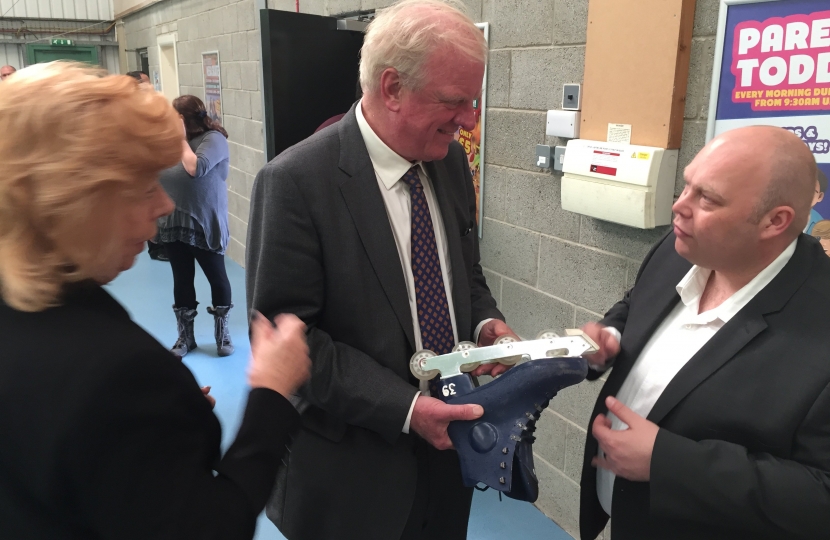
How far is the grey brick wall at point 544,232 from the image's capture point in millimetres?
1961

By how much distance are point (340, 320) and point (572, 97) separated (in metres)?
1.16

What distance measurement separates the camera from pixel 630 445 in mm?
1073

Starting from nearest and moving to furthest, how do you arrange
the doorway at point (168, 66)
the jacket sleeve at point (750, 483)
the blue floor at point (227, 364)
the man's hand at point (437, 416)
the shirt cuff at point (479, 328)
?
the jacket sleeve at point (750, 483), the man's hand at point (437, 416), the shirt cuff at point (479, 328), the blue floor at point (227, 364), the doorway at point (168, 66)

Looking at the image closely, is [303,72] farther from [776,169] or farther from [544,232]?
[776,169]

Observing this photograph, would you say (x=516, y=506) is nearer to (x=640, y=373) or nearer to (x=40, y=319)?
(x=640, y=373)

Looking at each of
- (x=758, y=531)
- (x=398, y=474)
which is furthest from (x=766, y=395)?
(x=398, y=474)

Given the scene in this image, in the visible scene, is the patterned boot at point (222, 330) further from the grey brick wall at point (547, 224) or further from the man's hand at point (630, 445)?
the man's hand at point (630, 445)

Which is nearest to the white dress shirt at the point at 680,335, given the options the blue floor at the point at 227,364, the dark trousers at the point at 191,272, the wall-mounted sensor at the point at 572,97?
the blue floor at the point at 227,364

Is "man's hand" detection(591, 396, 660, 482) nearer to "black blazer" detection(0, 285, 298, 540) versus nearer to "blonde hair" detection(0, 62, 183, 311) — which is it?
"black blazer" detection(0, 285, 298, 540)

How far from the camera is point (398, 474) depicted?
1322 mm

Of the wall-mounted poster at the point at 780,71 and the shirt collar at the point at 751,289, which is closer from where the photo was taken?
the shirt collar at the point at 751,289

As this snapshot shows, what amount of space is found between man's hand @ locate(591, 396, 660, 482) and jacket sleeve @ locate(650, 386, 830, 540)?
0.02 m

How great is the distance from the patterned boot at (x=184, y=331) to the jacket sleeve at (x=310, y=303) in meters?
2.71

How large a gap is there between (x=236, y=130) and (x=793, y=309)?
196 inches
